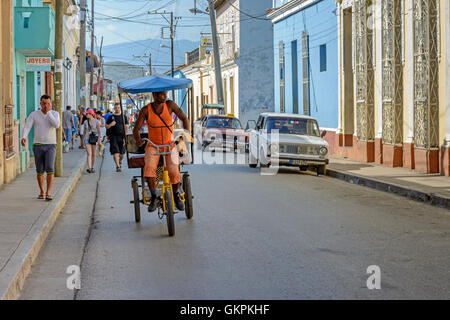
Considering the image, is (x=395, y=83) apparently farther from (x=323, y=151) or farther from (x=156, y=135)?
(x=156, y=135)

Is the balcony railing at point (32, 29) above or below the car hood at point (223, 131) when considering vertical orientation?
above

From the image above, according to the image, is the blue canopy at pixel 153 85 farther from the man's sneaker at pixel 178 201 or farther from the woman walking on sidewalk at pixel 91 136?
the woman walking on sidewalk at pixel 91 136

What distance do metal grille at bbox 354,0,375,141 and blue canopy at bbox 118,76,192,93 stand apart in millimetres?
11804

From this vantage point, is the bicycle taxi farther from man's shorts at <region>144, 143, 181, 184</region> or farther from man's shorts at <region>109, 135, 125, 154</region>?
man's shorts at <region>109, 135, 125, 154</region>

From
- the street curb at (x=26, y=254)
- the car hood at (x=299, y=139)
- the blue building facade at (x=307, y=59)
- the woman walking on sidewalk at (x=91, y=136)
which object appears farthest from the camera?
the blue building facade at (x=307, y=59)

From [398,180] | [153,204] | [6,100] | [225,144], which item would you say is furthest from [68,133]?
[153,204]

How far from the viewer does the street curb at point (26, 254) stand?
6.31m

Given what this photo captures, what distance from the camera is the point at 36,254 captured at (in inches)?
324

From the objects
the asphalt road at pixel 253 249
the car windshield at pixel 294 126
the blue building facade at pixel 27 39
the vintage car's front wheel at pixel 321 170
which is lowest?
the asphalt road at pixel 253 249

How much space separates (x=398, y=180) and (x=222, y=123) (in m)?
14.2

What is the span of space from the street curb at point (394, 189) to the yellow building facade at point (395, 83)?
1.63 meters

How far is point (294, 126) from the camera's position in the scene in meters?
20.5

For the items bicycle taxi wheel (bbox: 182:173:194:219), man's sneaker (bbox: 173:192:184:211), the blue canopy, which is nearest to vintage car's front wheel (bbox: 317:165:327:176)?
the blue canopy

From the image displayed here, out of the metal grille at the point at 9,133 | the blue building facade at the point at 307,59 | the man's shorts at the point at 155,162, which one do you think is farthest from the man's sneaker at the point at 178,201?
the blue building facade at the point at 307,59
